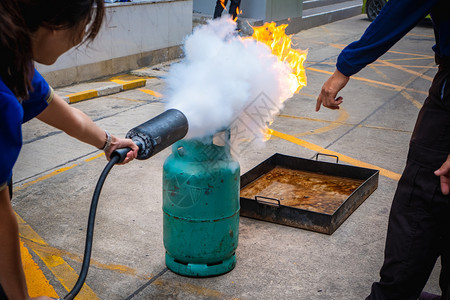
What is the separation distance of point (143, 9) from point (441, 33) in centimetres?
768

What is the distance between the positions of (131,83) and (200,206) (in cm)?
557

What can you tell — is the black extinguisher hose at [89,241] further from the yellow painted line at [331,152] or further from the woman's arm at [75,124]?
the yellow painted line at [331,152]

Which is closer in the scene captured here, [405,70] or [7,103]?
[7,103]

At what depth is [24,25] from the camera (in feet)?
4.64

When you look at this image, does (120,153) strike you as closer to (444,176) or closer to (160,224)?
(444,176)

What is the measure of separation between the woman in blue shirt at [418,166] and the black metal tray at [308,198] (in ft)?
3.95

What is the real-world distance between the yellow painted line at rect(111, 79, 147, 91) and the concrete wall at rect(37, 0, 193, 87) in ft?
1.63

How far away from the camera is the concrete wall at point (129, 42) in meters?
8.11

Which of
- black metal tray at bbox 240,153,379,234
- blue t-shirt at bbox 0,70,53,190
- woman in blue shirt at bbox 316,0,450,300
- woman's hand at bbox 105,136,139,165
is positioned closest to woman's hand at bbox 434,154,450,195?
woman in blue shirt at bbox 316,0,450,300

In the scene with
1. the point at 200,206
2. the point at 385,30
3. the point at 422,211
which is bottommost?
the point at 200,206

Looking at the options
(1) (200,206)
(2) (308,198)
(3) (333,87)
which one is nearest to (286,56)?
(3) (333,87)

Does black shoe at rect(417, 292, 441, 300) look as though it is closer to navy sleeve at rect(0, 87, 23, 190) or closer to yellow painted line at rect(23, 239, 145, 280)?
yellow painted line at rect(23, 239, 145, 280)

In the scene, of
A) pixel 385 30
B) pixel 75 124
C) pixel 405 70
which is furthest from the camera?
pixel 405 70

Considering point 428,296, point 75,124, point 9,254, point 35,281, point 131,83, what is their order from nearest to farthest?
point 9,254 < point 75,124 < point 428,296 < point 35,281 < point 131,83
